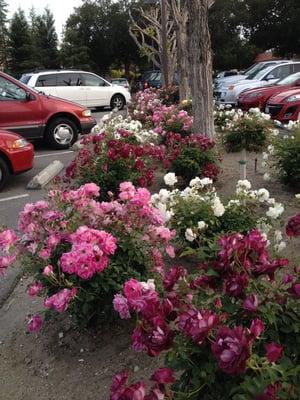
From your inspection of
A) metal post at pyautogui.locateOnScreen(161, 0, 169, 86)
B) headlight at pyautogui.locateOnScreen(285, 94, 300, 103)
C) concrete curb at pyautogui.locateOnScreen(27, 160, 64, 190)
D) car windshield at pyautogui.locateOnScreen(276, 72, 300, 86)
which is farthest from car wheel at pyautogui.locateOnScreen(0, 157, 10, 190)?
car windshield at pyautogui.locateOnScreen(276, 72, 300, 86)

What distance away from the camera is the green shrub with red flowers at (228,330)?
1672 mm

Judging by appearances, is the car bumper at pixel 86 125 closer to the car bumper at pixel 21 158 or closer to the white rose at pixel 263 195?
the car bumper at pixel 21 158

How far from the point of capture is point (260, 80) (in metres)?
18.6

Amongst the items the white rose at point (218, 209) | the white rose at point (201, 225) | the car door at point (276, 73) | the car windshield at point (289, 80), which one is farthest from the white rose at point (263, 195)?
the car door at point (276, 73)

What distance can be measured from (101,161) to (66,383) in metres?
3.32

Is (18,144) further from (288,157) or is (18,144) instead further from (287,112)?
(287,112)

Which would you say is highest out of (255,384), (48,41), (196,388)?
(48,41)

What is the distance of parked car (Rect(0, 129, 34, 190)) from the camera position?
26.9 ft

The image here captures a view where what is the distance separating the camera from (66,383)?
310 centimetres

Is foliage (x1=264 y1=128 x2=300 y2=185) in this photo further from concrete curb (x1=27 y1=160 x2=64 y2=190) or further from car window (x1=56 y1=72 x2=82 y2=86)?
car window (x1=56 y1=72 x2=82 y2=86)

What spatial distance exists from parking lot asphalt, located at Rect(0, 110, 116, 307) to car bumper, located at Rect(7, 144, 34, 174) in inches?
14.4

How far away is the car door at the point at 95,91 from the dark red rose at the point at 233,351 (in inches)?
837

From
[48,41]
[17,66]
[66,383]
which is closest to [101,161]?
[66,383]

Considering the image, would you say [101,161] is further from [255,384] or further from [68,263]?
[255,384]
